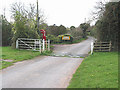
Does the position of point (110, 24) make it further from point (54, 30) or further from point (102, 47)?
point (54, 30)

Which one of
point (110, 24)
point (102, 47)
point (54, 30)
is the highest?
point (54, 30)

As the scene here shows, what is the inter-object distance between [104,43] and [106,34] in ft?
3.34

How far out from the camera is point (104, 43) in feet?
50.5

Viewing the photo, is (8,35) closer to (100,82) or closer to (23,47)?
(23,47)

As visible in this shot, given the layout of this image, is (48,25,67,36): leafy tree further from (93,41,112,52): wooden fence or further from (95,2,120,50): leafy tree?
(93,41,112,52): wooden fence

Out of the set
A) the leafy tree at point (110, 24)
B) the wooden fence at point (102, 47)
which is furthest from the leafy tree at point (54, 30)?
the wooden fence at point (102, 47)

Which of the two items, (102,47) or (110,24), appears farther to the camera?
(110,24)

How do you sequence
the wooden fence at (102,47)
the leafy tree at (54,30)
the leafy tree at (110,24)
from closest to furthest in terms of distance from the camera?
the leafy tree at (110,24) < the wooden fence at (102,47) < the leafy tree at (54,30)

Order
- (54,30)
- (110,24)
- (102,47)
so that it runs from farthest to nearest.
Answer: (54,30) → (110,24) → (102,47)

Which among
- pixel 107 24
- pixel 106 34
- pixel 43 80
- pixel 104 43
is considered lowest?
pixel 43 80

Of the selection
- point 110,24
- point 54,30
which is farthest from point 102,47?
point 54,30

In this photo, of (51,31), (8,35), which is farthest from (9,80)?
(51,31)

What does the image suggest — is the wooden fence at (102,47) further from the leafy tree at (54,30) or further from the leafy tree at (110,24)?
the leafy tree at (54,30)

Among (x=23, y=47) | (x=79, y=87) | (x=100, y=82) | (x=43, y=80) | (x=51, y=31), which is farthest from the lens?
(x=51, y=31)
